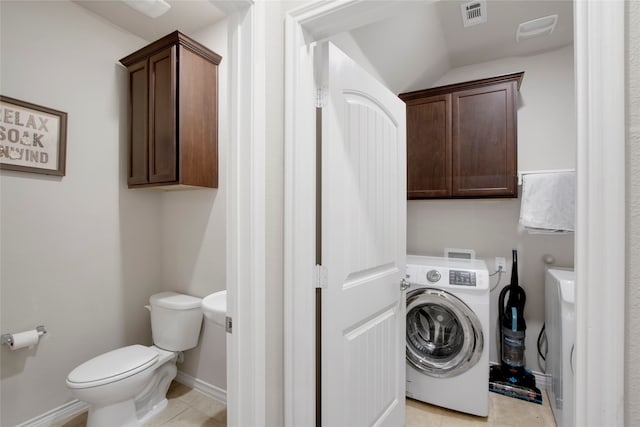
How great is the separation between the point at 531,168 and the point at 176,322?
291 cm

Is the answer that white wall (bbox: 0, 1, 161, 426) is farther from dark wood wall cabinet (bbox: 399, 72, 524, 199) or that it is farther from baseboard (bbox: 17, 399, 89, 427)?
dark wood wall cabinet (bbox: 399, 72, 524, 199)

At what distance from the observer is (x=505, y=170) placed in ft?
7.12

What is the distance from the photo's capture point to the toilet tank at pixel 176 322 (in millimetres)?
2021

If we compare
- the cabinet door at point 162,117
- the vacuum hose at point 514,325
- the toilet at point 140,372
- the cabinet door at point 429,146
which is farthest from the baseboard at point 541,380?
the cabinet door at point 162,117

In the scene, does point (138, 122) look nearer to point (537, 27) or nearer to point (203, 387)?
point (203, 387)

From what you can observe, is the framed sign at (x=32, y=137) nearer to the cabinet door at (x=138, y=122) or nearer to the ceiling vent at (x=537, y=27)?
the cabinet door at (x=138, y=122)

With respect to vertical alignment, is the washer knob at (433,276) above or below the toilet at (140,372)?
above

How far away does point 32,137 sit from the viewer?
5.79ft

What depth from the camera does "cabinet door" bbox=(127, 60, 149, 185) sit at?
2035 millimetres

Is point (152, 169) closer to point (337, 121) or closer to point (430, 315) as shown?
point (337, 121)

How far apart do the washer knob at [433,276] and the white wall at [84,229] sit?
1408 millimetres

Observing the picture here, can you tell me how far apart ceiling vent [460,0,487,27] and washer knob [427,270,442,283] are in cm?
168

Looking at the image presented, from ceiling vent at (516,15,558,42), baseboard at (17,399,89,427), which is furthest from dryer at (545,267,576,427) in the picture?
baseboard at (17,399,89,427)

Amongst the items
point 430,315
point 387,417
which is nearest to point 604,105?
point 387,417
